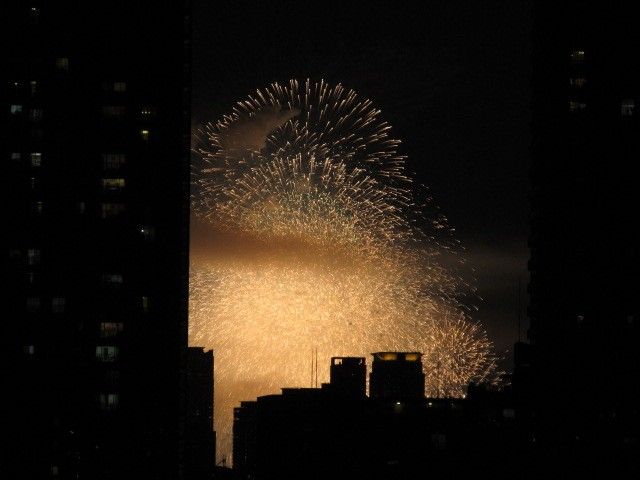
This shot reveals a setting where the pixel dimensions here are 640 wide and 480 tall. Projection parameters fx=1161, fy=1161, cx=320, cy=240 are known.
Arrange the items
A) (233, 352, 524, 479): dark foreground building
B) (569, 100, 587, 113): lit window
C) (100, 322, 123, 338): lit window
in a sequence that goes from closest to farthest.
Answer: (100, 322, 123, 338): lit window, (569, 100, 587, 113): lit window, (233, 352, 524, 479): dark foreground building

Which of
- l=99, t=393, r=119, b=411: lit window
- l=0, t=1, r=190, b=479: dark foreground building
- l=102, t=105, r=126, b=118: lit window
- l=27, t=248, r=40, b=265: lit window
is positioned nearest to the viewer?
l=99, t=393, r=119, b=411: lit window

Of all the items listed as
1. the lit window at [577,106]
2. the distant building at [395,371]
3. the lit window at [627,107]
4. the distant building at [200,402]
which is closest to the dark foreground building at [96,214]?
the lit window at [577,106]

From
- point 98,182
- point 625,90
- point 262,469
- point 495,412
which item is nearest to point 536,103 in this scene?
point 625,90

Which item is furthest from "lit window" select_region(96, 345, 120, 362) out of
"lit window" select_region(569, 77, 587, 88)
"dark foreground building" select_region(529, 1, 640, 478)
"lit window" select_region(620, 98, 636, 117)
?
"lit window" select_region(620, 98, 636, 117)

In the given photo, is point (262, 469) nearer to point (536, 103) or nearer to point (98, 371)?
point (98, 371)

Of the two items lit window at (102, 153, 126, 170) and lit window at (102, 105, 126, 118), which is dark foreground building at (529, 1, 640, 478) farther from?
lit window at (102, 105, 126, 118)

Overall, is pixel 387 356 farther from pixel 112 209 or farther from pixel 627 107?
pixel 112 209

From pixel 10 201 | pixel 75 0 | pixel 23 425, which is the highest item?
pixel 75 0

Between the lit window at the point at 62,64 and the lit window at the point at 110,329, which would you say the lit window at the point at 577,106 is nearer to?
the lit window at the point at 110,329
